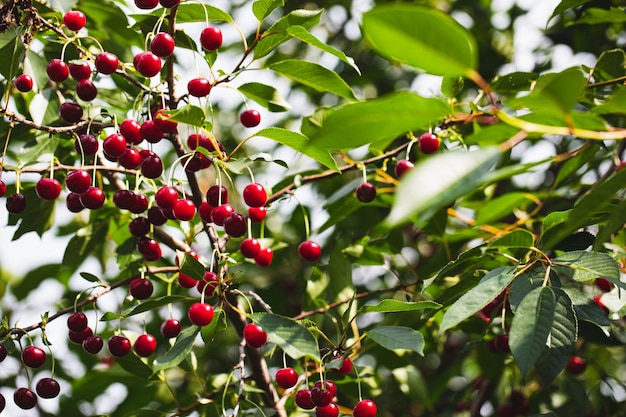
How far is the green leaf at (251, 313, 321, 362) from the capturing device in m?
1.13

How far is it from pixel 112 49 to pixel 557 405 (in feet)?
6.17

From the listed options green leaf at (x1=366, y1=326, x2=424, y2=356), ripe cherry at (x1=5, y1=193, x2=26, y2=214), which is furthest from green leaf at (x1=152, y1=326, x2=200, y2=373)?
ripe cherry at (x1=5, y1=193, x2=26, y2=214)

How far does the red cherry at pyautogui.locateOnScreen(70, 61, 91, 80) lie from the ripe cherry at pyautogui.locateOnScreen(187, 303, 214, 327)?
0.63 m

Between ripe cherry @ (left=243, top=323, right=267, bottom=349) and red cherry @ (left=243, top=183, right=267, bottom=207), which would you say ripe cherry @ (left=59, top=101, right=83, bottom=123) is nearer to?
red cherry @ (left=243, top=183, right=267, bottom=207)

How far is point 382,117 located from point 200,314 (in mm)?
687

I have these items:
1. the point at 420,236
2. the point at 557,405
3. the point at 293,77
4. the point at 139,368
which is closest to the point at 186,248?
the point at 139,368

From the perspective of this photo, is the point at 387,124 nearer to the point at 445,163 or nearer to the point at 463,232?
the point at 445,163

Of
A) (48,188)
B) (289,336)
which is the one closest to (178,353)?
(289,336)

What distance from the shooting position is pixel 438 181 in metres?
0.67

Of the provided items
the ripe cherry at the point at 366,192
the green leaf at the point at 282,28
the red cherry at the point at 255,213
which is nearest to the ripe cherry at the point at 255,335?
the red cherry at the point at 255,213

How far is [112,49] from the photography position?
71.4 inches

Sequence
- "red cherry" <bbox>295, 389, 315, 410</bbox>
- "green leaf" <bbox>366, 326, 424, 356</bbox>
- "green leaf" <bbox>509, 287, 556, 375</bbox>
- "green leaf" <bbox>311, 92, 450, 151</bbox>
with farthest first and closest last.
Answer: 1. "red cherry" <bbox>295, 389, 315, 410</bbox>
2. "green leaf" <bbox>366, 326, 424, 356</bbox>
3. "green leaf" <bbox>509, 287, 556, 375</bbox>
4. "green leaf" <bbox>311, 92, 450, 151</bbox>

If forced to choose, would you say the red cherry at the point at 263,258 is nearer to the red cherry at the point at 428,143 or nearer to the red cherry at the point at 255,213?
the red cherry at the point at 255,213

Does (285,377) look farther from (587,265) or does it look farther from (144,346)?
(587,265)
